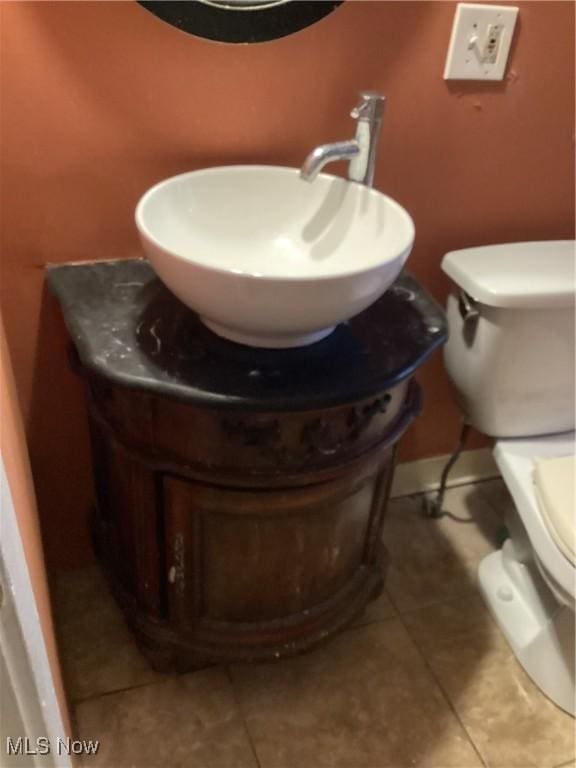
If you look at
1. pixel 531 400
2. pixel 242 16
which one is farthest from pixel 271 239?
pixel 531 400

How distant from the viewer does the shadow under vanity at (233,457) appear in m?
1.03

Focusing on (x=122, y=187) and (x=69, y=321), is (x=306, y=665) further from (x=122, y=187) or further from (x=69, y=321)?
(x=122, y=187)

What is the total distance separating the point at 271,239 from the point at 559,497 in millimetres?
680

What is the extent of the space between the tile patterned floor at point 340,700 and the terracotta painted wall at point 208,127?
32cm

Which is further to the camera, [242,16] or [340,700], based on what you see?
[340,700]

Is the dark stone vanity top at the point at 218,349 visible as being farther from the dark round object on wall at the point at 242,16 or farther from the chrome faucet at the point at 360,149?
the dark round object on wall at the point at 242,16

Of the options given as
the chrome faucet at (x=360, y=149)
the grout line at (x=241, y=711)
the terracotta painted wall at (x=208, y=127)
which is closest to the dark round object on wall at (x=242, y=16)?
the terracotta painted wall at (x=208, y=127)

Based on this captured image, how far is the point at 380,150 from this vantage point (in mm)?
1350

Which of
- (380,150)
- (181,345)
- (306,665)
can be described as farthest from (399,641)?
(380,150)

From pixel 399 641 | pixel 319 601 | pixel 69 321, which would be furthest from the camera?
pixel 399 641

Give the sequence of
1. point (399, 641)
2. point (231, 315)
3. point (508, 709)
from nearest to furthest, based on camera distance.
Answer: point (231, 315), point (508, 709), point (399, 641)

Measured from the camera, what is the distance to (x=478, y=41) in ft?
4.23

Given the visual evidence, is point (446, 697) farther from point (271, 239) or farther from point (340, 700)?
point (271, 239)

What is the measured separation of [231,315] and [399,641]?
90 centimetres
